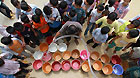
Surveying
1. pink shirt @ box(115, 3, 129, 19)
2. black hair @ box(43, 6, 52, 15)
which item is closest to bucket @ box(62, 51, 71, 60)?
black hair @ box(43, 6, 52, 15)

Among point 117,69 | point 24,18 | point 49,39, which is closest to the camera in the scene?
point 24,18

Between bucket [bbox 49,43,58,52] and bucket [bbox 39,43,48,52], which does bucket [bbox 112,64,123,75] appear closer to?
bucket [bbox 49,43,58,52]

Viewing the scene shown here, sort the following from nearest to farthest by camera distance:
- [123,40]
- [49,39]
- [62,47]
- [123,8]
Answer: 1. [123,40]
2. [123,8]
3. [62,47]
4. [49,39]

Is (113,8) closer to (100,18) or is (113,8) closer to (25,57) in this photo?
(100,18)

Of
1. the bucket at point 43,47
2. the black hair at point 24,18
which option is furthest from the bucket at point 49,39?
the black hair at point 24,18

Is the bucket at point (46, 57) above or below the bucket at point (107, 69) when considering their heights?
above

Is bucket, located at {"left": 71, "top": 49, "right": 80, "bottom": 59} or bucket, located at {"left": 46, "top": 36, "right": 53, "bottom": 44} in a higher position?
bucket, located at {"left": 46, "top": 36, "right": 53, "bottom": 44}

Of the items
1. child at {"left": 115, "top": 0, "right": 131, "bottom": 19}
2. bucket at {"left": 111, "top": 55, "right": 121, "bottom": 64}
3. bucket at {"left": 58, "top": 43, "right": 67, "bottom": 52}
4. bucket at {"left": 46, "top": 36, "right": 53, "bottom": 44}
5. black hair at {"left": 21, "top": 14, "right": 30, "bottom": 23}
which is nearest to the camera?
black hair at {"left": 21, "top": 14, "right": 30, "bottom": 23}

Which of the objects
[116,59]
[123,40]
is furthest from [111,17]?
[116,59]

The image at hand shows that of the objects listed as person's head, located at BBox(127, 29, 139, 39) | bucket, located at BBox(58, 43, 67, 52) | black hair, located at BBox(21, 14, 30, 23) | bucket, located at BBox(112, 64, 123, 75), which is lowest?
bucket, located at BBox(112, 64, 123, 75)

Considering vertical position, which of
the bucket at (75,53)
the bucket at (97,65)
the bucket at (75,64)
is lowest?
the bucket at (97,65)

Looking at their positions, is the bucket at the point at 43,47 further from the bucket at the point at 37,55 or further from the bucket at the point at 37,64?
the bucket at the point at 37,64

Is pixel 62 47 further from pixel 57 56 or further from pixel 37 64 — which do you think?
pixel 37 64

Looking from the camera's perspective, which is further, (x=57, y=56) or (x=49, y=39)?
(x=49, y=39)
